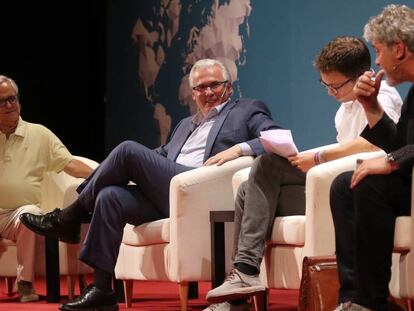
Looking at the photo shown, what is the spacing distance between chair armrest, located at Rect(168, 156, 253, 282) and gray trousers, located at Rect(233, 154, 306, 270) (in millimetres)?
361

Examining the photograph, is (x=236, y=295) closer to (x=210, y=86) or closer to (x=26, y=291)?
(x=210, y=86)

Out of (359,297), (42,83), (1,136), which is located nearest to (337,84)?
(359,297)

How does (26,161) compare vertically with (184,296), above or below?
above

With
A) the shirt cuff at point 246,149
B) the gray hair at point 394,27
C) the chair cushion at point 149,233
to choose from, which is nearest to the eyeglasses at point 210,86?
the shirt cuff at point 246,149

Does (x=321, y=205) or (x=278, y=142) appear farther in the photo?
(x=278, y=142)

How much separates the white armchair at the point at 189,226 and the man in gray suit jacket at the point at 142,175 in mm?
86

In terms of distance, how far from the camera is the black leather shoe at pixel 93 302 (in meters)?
4.02

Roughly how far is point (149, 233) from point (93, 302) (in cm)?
53

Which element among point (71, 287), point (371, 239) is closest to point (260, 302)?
point (371, 239)

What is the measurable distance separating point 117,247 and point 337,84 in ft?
4.09

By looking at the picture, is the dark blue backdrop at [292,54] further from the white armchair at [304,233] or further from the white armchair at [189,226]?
the white armchair at [304,233]

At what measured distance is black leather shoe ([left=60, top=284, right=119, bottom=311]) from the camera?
4.02m

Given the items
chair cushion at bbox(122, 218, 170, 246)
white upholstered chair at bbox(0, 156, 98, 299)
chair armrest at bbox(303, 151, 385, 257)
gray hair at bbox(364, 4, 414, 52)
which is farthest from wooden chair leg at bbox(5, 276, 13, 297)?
gray hair at bbox(364, 4, 414, 52)

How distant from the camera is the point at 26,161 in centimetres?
548
